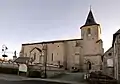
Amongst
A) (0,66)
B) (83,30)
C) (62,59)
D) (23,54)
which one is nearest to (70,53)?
(62,59)

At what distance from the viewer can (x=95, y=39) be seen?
149ft

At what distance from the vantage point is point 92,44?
45.5m

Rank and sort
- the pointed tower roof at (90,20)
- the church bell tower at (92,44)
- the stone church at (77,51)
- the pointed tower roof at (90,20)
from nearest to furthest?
the church bell tower at (92,44) < the stone church at (77,51) < the pointed tower roof at (90,20) < the pointed tower roof at (90,20)

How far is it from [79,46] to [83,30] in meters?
4.74

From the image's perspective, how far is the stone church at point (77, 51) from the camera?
145 ft

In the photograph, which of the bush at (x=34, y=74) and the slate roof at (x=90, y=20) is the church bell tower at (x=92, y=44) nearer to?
the slate roof at (x=90, y=20)

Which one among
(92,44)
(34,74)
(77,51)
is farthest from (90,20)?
(34,74)

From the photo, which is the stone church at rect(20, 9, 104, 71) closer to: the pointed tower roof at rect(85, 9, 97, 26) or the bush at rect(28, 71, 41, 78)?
the pointed tower roof at rect(85, 9, 97, 26)

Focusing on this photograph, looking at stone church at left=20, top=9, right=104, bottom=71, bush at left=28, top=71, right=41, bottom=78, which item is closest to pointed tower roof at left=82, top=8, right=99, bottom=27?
stone church at left=20, top=9, right=104, bottom=71

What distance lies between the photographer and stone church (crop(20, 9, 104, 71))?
44.2 meters

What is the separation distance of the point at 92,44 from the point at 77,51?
4344 millimetres

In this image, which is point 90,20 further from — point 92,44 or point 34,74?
point 34,74

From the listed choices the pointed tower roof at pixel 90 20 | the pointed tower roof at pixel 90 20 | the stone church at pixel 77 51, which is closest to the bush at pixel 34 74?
the stone church at pixel 77 51

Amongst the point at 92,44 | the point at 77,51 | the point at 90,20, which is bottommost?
the point at 77,51
